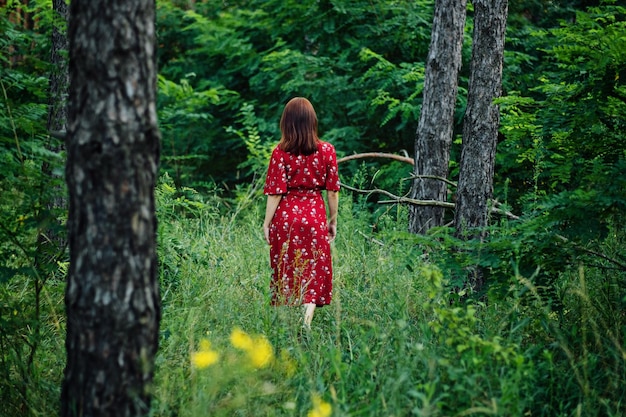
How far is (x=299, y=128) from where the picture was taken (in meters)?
5.53

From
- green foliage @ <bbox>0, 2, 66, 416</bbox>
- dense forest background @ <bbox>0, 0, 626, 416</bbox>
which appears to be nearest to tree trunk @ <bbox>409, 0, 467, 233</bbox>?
dense forest background @ <bbox>0, 0, 626, 416</bbox>

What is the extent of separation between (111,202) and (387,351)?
6.54 feet

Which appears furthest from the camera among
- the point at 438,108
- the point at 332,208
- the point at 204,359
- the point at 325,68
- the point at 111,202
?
the point at 325,68

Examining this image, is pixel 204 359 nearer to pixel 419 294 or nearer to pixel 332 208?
pixel 419 294

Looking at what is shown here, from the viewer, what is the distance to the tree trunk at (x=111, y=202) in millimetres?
2881

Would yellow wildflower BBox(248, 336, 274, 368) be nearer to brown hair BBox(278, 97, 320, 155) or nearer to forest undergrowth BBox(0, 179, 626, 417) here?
forest undergrowth BBox(0, 179, 626, 417)

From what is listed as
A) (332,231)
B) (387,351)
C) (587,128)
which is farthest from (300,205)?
(587,128)

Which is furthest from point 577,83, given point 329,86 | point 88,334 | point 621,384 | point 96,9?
point 329,86

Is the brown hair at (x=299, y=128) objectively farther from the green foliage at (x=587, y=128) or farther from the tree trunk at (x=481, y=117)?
the green foliage at (x=587, y=128)

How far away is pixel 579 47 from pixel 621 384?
207cm

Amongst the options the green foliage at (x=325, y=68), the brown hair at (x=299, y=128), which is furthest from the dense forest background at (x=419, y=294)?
the green foliage at (x=325, y=68)

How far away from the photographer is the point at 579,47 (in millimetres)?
4266

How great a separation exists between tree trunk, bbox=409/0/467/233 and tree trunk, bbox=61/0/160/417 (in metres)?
4.54

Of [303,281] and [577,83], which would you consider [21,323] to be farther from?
[577,83]
